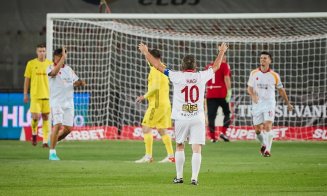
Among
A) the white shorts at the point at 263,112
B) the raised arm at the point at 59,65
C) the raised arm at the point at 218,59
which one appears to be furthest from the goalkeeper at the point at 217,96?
the raised arm at the point at 218,59

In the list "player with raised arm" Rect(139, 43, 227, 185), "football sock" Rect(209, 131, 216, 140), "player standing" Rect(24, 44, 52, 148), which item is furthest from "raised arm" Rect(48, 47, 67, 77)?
"football sock" Rect(209, 131, 216, 140)

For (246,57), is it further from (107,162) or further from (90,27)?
(107,162)

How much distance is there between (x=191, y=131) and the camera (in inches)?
536

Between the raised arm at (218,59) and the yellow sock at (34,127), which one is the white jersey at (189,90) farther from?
the yellow sock at (34,127)

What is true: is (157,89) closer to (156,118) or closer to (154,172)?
(156,118)

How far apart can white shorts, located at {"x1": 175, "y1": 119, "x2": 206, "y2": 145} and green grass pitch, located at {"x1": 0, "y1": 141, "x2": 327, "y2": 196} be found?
0.60m

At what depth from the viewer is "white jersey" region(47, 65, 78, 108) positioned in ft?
60.4

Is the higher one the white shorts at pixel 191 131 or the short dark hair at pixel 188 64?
the short dark hair at pixel 188 64

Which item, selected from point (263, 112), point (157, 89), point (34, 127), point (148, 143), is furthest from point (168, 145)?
point (34, 127)

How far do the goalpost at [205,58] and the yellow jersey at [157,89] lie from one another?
7.23 meters

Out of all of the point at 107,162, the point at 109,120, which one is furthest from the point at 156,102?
the point at 109,120

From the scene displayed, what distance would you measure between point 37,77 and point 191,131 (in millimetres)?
9978

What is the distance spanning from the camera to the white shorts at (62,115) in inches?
719

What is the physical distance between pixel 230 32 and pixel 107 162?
1069 centimetres
